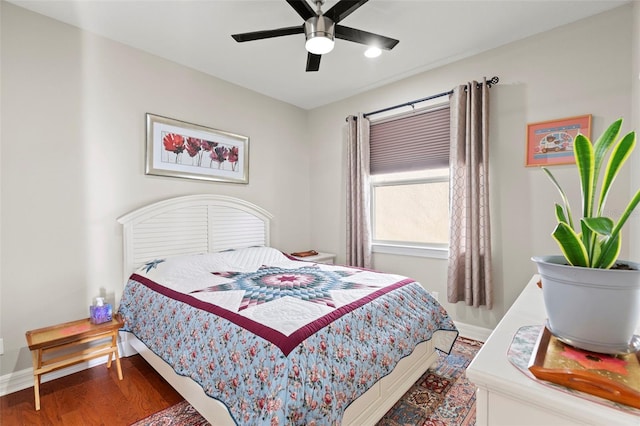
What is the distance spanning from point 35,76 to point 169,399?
2462 millimetres

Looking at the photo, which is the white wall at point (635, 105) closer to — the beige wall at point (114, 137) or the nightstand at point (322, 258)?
the beige wall at point (114, 137)

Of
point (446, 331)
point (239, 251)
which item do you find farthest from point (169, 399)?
point (446, 331)

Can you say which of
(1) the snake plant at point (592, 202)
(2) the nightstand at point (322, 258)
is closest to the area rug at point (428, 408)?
(1) the snake plant at point (592, 202)

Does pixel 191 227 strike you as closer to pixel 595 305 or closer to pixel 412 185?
pixel 412 185

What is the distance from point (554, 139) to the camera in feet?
7.60

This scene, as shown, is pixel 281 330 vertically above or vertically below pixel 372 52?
below

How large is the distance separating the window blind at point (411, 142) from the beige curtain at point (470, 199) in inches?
7.4

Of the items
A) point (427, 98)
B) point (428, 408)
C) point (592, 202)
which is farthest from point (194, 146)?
point (592, 202)

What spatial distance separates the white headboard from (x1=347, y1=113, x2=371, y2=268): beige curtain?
1.02m

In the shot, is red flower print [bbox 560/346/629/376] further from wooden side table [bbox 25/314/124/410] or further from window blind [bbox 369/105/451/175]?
wooden side table [bbox 25/314/124/410]

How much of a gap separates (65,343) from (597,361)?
2.67 metres

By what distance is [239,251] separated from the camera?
2.93 meters

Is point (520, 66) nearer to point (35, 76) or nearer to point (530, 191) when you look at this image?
point (530, 191)

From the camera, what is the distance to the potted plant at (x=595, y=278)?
0.67 metres
